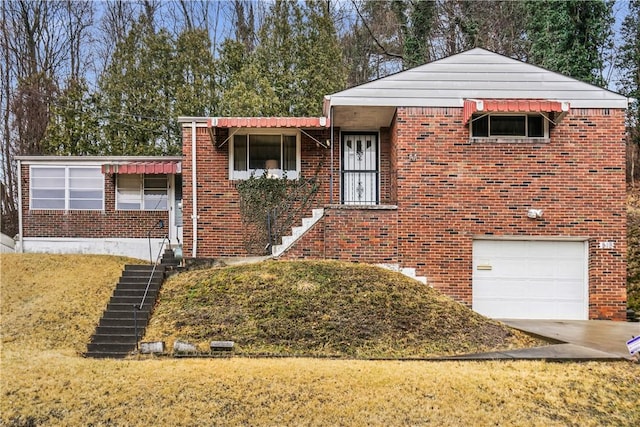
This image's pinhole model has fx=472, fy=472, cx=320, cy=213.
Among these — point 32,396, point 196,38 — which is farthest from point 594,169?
point 196,38

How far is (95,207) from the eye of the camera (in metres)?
14.8

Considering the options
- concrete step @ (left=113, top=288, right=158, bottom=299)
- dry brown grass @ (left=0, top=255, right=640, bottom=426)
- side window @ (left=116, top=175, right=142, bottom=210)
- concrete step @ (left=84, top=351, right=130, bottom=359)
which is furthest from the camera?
side window @ (left=116, top=175, right=142, bottom=210)

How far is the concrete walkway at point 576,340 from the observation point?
6.96 meters

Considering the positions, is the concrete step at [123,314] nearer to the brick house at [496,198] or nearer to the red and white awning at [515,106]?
the brick house at [496,198]

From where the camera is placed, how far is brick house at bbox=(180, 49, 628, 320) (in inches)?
430

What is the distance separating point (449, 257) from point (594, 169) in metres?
3.95

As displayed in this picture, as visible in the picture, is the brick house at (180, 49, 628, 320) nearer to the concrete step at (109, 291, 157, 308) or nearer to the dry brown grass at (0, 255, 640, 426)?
the concrete step at (109, 291, 157, 308)

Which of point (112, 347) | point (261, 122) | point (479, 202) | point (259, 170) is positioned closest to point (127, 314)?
point (112, 347)

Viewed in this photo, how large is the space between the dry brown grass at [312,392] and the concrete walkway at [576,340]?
1.10 feet

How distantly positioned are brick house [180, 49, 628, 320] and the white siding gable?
24 millimetres

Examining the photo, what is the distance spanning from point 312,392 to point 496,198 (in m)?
7.26

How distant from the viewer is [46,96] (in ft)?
71.9

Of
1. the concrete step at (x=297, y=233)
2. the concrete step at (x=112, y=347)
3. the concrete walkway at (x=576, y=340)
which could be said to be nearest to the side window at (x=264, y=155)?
the concrete step at (x=297, y=233)

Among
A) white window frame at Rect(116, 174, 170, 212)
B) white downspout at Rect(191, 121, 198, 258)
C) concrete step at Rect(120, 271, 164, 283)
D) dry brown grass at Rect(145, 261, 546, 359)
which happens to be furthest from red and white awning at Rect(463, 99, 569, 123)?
white window frame at Rect(116, 174, 170, 212)
